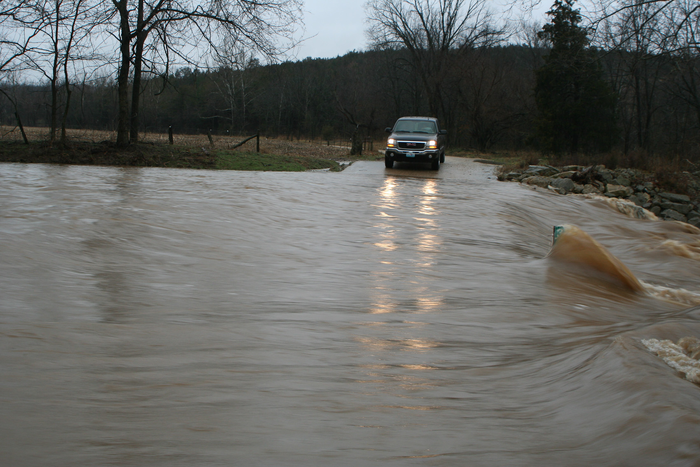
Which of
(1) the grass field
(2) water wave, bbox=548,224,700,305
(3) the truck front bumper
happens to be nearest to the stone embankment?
(3) the truck front bumper

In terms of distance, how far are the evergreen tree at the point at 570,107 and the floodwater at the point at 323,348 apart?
26.7m

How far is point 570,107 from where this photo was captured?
103 ft

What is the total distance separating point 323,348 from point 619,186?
604 inches

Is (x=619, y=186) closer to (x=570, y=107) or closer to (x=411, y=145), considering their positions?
(x=411, y=145)

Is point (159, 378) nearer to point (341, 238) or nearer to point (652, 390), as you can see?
point (652, 390)

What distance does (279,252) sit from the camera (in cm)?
578

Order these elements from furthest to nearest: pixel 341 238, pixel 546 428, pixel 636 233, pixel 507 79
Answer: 1. pixel 507 79
2. pixel 636 233
3. pixel 341 238
4. pixel 546 428

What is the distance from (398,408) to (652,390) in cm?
118

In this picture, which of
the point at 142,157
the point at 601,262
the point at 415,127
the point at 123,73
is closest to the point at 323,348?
the point at 601,262

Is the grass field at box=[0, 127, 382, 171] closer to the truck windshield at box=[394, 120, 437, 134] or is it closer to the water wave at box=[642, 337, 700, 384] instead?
the truck windshield at box=[394, 120, 437, 134]

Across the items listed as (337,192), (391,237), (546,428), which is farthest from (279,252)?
(337,192)

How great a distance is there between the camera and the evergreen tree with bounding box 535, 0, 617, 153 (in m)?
31.1

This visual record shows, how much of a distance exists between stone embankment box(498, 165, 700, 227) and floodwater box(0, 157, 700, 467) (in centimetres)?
853

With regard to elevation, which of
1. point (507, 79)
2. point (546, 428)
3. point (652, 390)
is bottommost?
point (546, 428)
